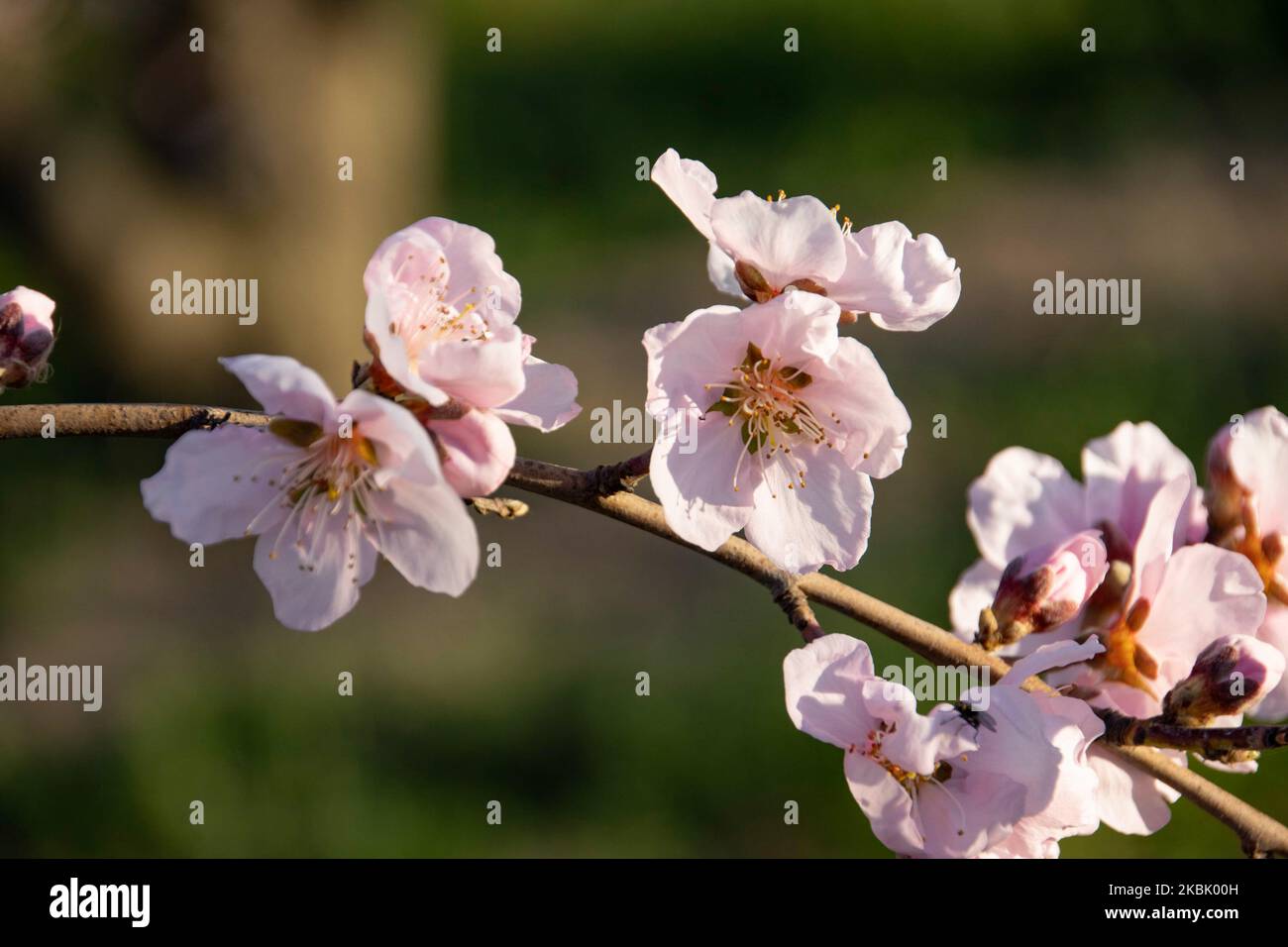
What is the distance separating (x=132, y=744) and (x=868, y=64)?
528 cm

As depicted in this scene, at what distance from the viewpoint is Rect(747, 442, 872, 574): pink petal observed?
147 cm

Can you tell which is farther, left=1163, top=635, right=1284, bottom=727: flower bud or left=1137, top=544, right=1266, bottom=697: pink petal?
left=1137, top=544, right=1266, bottom=697: pink petal

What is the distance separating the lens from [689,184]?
4.61 ft

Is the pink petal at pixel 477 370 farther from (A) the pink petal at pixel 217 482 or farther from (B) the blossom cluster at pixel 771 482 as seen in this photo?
(A) the pink petal at pixel 217 482

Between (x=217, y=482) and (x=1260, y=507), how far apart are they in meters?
1.41

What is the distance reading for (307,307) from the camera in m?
4.77

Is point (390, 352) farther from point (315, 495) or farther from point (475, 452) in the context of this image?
point (315, 495)

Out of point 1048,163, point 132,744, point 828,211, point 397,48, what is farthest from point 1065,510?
point 1048,163

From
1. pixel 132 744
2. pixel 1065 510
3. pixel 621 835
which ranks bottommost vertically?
pixel 621 835

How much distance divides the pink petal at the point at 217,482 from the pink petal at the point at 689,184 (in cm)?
50

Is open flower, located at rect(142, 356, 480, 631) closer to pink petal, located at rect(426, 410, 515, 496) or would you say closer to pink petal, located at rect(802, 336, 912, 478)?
pink petal, located at rect(426, 410, 515, 496)

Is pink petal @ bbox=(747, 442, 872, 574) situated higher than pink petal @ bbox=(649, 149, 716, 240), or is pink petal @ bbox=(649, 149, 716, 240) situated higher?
pink petal @ bbox=(649, 149, 716, 240)

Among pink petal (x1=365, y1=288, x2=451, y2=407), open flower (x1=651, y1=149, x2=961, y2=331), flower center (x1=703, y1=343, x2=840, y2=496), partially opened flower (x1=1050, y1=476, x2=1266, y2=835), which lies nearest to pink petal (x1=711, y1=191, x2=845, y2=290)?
open flower (x1=651, y1=149, x2=961, y2=331)

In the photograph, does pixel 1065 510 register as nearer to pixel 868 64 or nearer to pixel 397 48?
pixel 397 48
